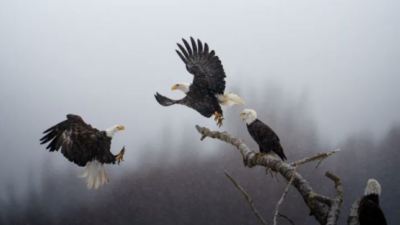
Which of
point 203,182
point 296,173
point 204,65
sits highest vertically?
point 204,65

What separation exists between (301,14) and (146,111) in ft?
5.49

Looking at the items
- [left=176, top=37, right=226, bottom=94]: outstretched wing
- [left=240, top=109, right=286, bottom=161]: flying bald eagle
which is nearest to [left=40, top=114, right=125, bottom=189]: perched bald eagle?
[left=176, top=37, right=226, bottom=94]: outstretched wing

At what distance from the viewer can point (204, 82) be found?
2924mm

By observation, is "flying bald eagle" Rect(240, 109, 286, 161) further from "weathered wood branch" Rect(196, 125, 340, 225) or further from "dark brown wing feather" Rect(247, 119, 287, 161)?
"weathered wood branch" Rect(196, 125, 340, 225)

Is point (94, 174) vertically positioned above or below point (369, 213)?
above

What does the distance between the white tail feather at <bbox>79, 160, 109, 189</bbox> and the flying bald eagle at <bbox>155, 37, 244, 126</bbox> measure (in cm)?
73

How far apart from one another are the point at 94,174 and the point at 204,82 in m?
1.17

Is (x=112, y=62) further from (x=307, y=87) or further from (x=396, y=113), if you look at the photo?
(x=396, y=113)

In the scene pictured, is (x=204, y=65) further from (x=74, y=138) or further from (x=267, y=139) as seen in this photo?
(x=74, y=138)

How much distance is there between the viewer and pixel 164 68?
12.1 feet

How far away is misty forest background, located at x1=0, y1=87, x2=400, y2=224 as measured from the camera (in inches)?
141

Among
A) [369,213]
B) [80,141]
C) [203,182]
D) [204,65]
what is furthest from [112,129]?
[369,213]

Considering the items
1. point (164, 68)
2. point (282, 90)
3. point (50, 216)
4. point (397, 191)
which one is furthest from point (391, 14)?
point (50, 216)

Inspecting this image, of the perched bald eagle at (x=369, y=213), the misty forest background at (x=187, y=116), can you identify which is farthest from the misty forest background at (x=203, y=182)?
the perched bald eagle at (x=369, y=213)
